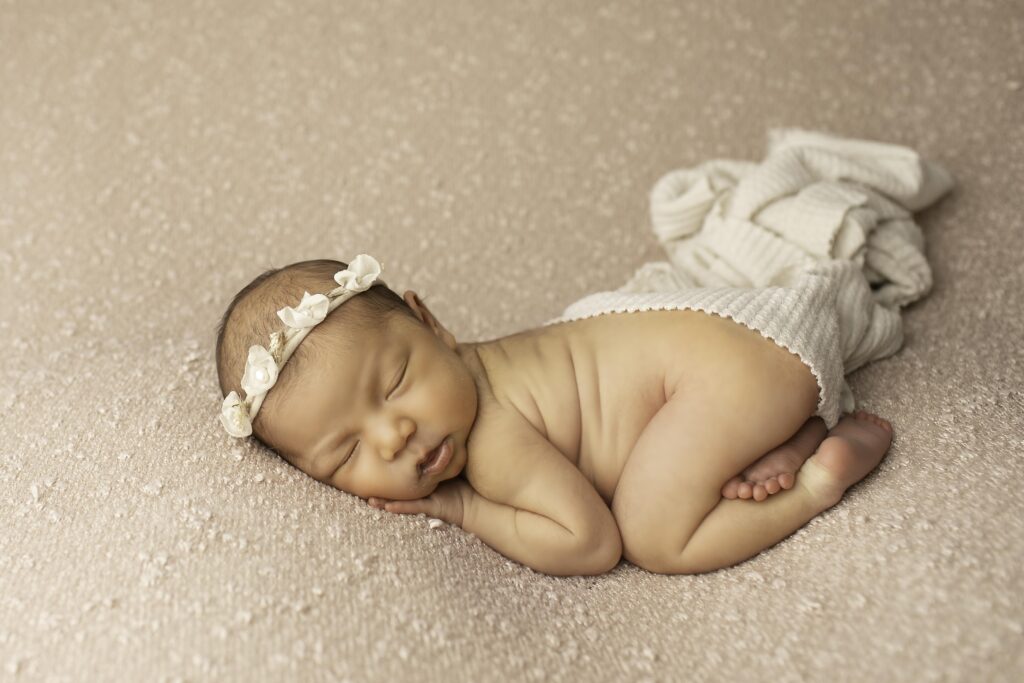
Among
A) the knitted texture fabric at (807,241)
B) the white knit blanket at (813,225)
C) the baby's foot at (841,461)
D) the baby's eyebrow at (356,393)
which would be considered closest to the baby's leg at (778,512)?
the baby's foot at (841,461)

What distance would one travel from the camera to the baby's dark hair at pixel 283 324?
1235mm

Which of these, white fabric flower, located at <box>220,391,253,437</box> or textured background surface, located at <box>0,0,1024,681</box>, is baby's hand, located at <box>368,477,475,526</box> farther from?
white fabric flower, located at <box>220,391,253,437</box>

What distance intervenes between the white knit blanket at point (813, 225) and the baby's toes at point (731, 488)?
330 mm

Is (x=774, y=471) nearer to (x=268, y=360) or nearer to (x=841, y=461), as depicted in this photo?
(x=841, y=461)

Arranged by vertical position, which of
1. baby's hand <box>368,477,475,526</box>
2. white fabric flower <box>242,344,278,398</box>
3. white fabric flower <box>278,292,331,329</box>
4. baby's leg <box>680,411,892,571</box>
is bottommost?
baby's hand <box>368,477,475,526</box>

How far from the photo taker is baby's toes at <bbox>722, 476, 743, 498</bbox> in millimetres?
1227

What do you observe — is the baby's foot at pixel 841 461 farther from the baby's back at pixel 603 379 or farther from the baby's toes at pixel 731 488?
the baby's back at pixel 603 379

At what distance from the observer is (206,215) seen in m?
1.92

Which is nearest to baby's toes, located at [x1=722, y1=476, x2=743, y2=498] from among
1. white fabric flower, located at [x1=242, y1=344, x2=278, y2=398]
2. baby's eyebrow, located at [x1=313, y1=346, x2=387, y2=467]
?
baby's eyebrow, located at [x1=313, y1=346, x2=387, y2=467]

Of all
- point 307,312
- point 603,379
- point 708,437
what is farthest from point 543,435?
point 307,312

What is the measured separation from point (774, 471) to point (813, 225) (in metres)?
0.51

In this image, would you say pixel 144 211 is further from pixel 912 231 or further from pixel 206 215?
pixel 912 231

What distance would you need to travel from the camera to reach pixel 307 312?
1.23m

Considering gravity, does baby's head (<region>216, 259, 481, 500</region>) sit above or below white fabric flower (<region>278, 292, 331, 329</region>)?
below
